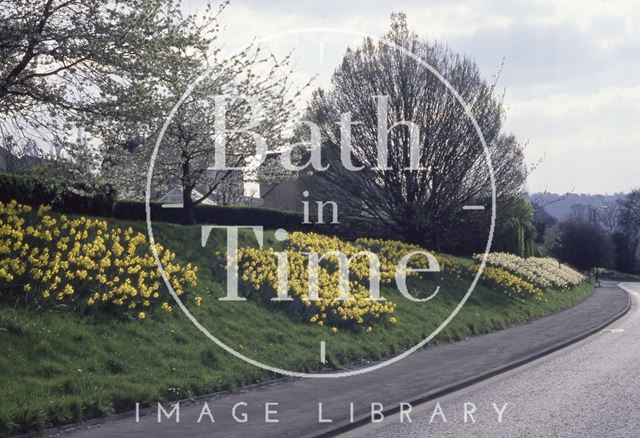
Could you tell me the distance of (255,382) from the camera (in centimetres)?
1265

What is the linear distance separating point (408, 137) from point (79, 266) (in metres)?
18.9

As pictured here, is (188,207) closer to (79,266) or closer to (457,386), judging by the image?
(79,266)

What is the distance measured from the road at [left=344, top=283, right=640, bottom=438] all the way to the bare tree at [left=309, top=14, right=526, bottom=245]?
49.0 ft

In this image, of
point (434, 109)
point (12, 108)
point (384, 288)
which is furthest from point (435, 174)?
point (12, 108)

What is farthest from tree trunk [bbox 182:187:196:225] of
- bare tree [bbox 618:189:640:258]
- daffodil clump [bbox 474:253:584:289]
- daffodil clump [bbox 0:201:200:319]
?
bare tree [bbox 618:189:640:258]

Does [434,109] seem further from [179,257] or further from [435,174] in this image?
[179,257]

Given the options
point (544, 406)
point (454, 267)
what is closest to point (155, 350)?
point (544, 406)

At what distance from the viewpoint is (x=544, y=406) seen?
36.8 ft

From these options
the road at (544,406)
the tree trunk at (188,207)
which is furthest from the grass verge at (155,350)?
the tree trunk at (188,207)

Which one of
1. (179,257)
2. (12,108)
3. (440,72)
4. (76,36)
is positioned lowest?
(179,257)

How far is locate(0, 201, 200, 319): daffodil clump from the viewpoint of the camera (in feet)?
41.7

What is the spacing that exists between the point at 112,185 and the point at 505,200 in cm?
1917

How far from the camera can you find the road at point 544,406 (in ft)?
31.5

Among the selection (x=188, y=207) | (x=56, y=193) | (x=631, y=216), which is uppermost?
(x=631, y=216)
